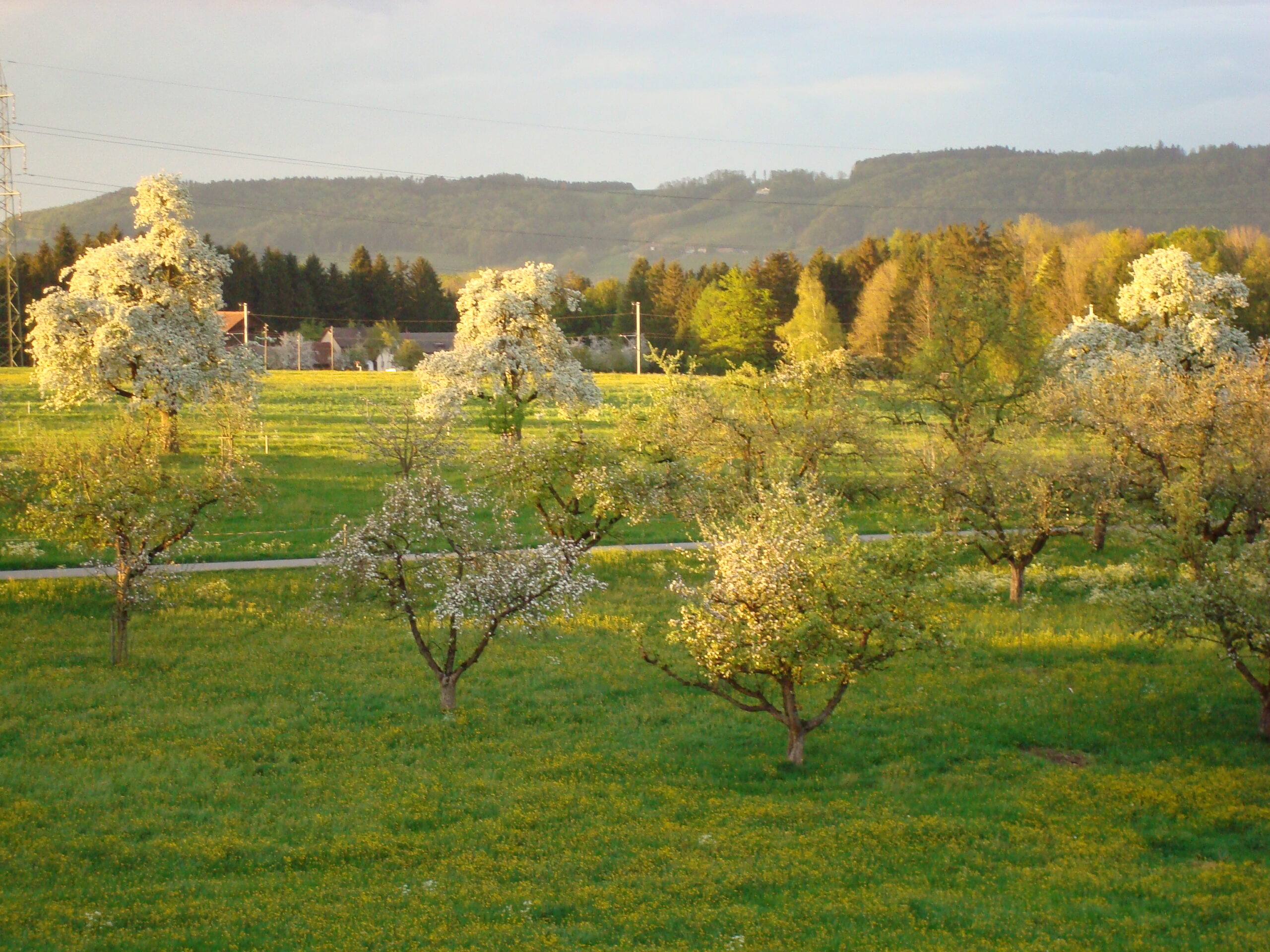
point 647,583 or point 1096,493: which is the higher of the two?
point 1096,493

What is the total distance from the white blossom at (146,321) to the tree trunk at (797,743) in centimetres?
3241

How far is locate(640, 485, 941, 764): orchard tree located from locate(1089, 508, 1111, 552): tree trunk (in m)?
17.0

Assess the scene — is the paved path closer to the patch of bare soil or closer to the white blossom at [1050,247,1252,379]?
the patch of bare soil

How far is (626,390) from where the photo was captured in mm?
86625

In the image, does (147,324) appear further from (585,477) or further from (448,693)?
(448,693)

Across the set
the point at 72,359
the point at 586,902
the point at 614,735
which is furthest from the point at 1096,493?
the point at 72,359

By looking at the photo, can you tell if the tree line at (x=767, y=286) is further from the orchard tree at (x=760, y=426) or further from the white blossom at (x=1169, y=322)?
the orchard tree at (x=760, y=426)

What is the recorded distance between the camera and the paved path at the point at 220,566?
117 feet

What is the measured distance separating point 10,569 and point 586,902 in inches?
1176

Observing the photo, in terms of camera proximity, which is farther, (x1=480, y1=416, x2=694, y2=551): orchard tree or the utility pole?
the utility pole

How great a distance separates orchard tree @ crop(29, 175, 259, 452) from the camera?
149 feet

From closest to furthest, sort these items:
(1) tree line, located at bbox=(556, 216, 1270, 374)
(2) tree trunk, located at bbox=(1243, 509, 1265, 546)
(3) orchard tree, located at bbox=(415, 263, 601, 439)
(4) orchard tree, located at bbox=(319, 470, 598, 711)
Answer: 1. (4) orchard tree, located at bbox=(319, 470, 598, 711)
2. (2) tree trunk, located at bbox=(1243, 509, 1265, 546)
3. (3) orchard tree, located at bbox=(415, 263, 601, 439)
4. (1) tree line, located at bbox=(556, 216, 1270, 374)

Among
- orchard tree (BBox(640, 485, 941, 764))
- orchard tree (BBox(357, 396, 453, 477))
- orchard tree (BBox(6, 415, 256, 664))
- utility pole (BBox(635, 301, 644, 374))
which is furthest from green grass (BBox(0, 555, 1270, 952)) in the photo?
utility pole (BBox(635, 301, 644, 374))

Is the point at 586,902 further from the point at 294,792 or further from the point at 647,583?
the point at 647,583
